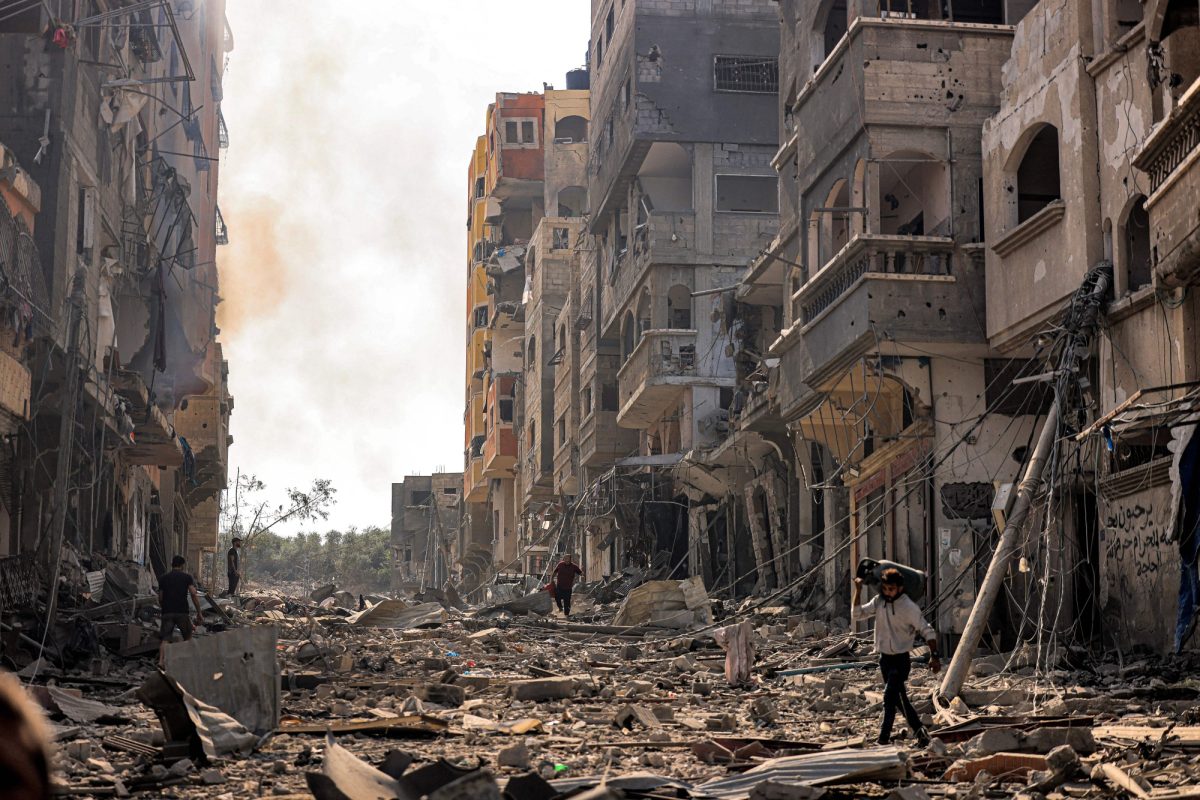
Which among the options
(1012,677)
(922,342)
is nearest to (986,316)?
(922,342)

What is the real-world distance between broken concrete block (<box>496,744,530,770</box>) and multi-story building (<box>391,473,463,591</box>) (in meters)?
87.8

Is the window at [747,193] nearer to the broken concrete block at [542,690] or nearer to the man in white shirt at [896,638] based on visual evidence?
the broken concrete block at [542,690]

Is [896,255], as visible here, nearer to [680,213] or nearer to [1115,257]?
[1115,257]

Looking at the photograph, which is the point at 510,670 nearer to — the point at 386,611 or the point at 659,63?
the point at 386,611

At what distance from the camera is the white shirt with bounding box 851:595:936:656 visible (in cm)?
1129

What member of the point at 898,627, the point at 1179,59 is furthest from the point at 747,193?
the point at 898,627

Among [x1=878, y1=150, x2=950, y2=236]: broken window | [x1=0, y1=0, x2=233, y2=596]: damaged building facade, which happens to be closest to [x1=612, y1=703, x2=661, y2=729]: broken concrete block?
[x1=0, y1=0, x2=233, y2=596]: damaged building facade

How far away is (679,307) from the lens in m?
41.8

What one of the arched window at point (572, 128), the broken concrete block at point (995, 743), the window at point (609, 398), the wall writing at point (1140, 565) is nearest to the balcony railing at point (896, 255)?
the wall writing at point (1140, 565)

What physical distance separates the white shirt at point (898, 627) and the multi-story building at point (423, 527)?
86.5 metres

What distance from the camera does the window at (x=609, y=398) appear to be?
50.0 metres

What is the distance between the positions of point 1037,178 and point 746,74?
2347cm

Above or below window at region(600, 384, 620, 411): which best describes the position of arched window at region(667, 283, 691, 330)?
above

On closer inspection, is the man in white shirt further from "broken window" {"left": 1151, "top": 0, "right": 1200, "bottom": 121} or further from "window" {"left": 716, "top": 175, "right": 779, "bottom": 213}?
"window" {"left": 716, "top": 175, "right": 779, "bottom": 213}
